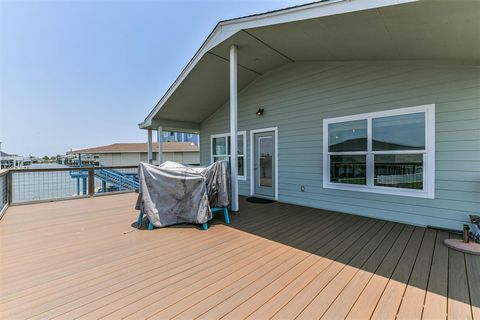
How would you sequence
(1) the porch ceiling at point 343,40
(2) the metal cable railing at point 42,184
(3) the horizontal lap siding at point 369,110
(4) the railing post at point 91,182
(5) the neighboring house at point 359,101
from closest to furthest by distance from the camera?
(1) the porch ceiling at point 343,40 → (5) the neighboring house at point 359,101 → (3) the horizontal lap siding at point 369,110 → (2) the metal cable railing at point 42,184 → (4) the railing post at point 91,182

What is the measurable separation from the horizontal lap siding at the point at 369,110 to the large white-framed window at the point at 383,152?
0.11 meters

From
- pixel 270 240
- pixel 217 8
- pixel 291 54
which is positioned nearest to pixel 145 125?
pixel 217 8

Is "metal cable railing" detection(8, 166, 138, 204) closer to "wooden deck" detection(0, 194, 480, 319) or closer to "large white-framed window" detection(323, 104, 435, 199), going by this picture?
"wooden deck" detection(0, 194, 480, 319)

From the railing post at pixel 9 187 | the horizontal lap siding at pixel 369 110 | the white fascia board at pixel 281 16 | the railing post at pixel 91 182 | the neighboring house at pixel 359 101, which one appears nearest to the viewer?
the white fascia board at pixel 281 16

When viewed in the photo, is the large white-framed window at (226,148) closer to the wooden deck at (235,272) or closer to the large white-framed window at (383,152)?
the large white-framed window at (383,152)

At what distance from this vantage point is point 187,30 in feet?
22.1

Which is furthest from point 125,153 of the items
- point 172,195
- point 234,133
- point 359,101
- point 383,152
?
point 383,152

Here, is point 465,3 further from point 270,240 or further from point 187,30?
point 187,30

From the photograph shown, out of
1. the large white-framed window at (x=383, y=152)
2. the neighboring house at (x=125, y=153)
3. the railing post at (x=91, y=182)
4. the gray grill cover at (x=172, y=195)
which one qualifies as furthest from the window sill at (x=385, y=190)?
the neighboring house at (x=125, y=153)

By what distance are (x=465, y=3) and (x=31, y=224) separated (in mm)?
6474

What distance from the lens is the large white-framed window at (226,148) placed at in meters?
6.38

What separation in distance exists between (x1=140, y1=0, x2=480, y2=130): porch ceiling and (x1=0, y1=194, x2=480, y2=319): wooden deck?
2575 mm

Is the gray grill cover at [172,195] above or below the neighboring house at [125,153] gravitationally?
below

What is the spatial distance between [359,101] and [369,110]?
0.91ft
